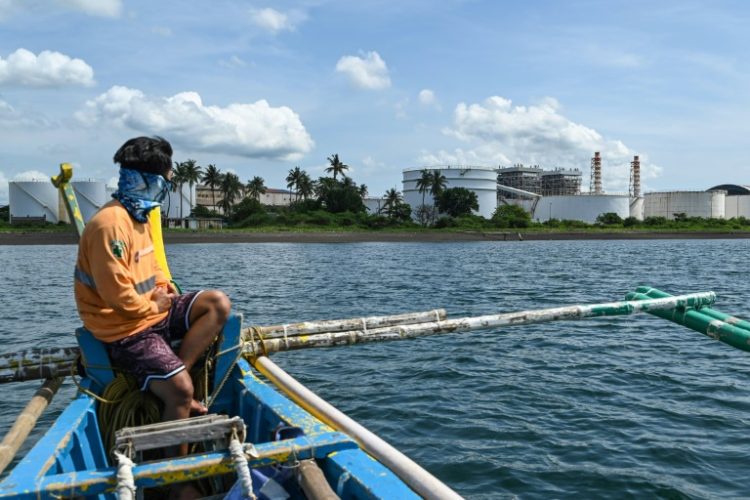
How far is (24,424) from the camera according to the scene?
383 centimetres

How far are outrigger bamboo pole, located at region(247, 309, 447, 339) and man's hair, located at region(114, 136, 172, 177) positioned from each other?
1861 mm

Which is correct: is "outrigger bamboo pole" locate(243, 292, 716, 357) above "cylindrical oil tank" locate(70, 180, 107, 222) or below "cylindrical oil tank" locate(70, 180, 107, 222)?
below

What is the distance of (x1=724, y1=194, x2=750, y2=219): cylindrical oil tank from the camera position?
114 m

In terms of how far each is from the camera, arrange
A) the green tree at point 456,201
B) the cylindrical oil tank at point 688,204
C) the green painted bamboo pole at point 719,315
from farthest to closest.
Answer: the cylindrical oil tank at point 688,204
the green tree at point 456,201
the green painted bamboo pole at point 719,315

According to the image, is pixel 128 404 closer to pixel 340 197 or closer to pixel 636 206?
pixel 340 197

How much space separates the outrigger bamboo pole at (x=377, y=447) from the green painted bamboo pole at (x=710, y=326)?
4271 millimetres

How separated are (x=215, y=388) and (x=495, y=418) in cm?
499

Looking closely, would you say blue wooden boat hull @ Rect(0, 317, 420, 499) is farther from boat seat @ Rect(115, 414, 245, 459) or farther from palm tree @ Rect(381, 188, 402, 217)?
palm tree @ Rect(381, 188, 402, 217)

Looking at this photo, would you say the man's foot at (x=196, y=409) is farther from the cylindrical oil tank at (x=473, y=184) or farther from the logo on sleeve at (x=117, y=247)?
the cylindrical oil tank at (x=473, y=184)

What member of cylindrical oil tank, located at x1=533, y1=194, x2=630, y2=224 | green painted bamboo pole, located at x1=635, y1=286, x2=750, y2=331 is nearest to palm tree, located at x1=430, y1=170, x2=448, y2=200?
cylindrical oil tank, located at x1=533, y1=194, x2=630, y2=224

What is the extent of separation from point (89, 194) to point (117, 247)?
316 feet

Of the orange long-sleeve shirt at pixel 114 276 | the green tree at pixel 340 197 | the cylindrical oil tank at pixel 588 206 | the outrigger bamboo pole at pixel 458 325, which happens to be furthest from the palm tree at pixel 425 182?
the orange long-sleeve shirt at pixel 114 276

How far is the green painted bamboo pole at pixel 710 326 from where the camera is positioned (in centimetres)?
629

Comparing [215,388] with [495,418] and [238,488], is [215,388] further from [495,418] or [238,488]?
[495,418]
